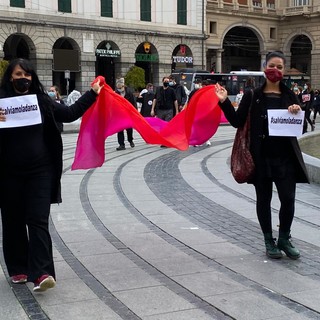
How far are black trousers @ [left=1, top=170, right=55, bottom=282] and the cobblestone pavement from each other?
0.73 feet

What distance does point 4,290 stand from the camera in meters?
4.55

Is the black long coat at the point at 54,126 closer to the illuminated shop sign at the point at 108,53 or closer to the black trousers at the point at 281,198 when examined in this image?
the black trousers at the point at 281,198

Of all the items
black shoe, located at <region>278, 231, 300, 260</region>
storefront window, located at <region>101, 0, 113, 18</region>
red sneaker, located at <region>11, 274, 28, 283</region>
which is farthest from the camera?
storefront window, located at <region>101, 0, 113, 18</region>

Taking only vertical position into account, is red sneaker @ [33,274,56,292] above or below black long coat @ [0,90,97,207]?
below

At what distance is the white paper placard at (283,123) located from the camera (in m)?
5.11

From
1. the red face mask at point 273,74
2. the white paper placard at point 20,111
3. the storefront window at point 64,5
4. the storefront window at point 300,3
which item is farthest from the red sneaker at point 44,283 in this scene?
the storefront window at point 300,3

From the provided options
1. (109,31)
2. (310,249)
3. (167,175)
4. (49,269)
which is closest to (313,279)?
(310,249)

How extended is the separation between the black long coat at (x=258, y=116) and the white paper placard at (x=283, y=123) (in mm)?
72

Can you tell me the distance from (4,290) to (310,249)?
2.99 m

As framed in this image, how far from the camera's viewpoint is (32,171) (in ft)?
14.5

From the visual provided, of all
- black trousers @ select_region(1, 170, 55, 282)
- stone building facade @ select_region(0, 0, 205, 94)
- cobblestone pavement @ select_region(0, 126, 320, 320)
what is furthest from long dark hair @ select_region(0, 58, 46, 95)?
stone building facade @ select_region(0, 0, 205, 94)

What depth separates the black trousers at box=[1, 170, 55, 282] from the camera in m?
4.37

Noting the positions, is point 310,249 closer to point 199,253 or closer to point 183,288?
point 199,253

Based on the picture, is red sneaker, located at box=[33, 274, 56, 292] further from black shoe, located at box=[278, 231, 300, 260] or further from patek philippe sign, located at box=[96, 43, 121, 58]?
patek philippe sign, located at box=[96, 43, 121, 58]
